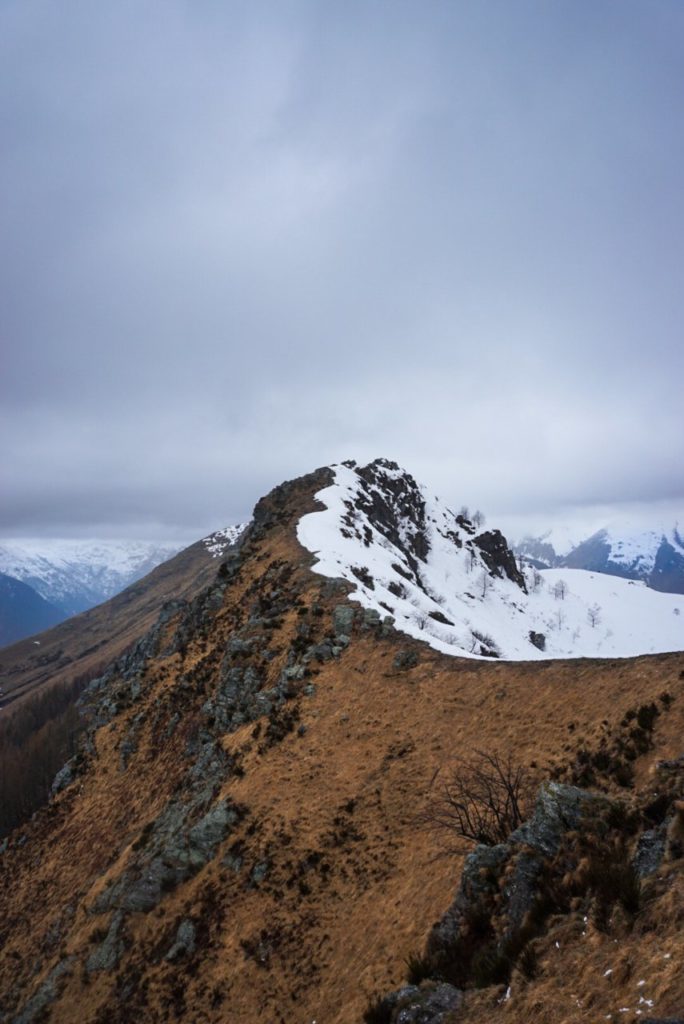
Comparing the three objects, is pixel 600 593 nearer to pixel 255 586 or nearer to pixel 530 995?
pixel 255 586

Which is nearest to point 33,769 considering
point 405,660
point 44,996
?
point 44,996

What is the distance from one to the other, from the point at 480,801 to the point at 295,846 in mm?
12123

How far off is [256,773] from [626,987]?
2492 cm

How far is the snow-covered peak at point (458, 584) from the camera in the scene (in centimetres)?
5653

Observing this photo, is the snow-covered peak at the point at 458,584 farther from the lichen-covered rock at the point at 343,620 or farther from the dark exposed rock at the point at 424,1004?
the dark exposed rock at the point at 424,1004

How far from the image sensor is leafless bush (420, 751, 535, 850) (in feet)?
56.4

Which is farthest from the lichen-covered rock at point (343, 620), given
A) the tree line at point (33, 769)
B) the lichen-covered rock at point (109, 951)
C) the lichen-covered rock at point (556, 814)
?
the tree line at point (33, 769)

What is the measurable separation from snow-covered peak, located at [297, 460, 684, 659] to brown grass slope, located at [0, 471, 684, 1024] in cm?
990

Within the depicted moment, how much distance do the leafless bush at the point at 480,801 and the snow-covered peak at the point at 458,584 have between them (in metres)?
16.4

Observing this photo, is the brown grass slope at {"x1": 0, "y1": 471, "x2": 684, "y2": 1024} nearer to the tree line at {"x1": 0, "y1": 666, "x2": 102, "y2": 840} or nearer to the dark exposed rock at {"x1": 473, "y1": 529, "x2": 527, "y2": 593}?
the tree line at {"x1": 0, "y1": 666, "x2": 102, "y2": 840}

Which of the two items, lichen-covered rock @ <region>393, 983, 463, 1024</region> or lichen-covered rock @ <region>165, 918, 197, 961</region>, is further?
lichen-covered rock @ <region>165, 918, 197, 961</region>

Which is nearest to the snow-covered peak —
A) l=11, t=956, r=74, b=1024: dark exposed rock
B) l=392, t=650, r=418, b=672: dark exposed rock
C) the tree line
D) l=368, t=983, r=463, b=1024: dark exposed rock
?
l=392, t=650, r=418, b=672: dark exposed rock

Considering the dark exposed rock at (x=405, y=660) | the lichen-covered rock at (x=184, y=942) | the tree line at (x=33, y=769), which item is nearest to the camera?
the lichen-covered rock at (x=184, y=942)

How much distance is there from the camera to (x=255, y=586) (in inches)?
2008
